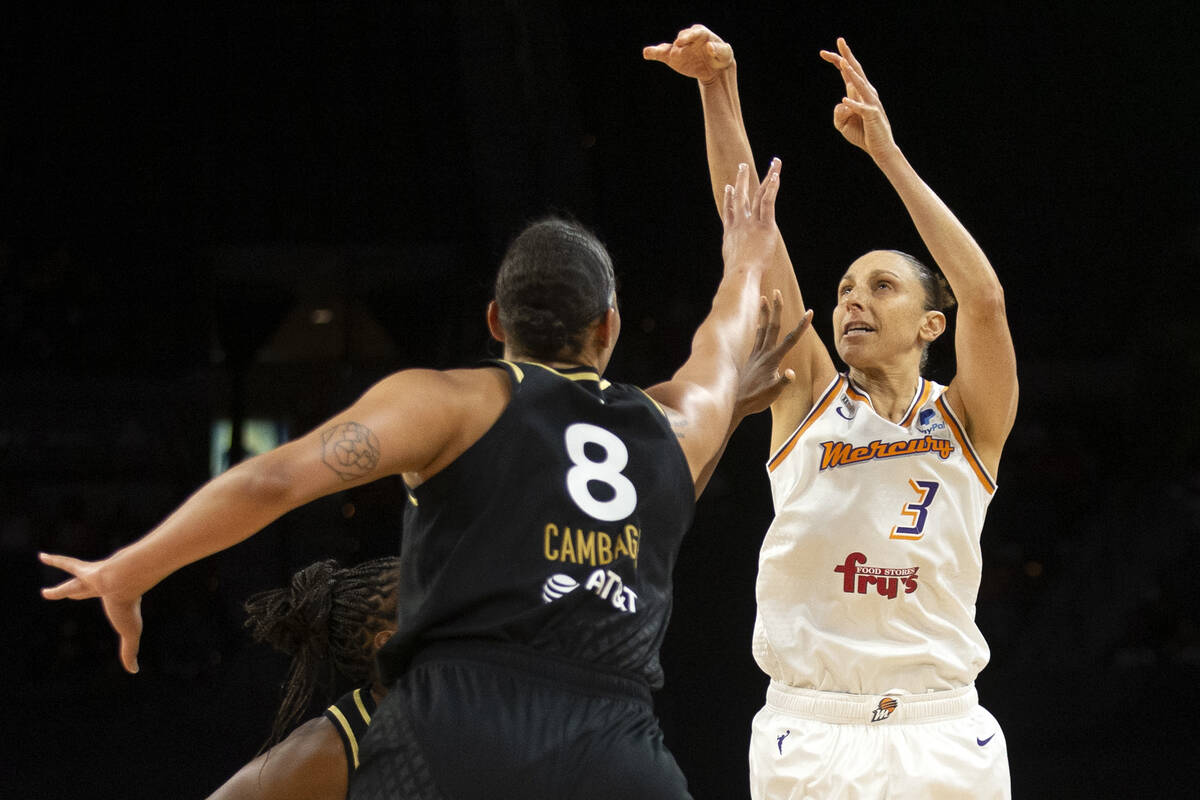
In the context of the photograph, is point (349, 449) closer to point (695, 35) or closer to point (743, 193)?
point (743, 193)

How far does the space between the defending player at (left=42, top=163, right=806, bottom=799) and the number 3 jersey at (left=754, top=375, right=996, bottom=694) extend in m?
1.10

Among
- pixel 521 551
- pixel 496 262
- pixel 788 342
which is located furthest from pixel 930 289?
pixel 496 262

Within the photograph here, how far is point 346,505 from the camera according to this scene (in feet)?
16.0

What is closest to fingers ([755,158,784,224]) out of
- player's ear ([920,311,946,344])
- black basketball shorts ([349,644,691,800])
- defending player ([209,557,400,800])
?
player's ear ([920,311,946,344])

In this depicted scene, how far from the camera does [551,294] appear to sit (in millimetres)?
1774

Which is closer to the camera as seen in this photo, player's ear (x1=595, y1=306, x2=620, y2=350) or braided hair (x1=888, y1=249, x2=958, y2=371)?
player's ear (x1=595, y1=306, x2=620, y2=350)

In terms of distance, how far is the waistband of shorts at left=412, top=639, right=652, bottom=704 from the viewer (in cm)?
165

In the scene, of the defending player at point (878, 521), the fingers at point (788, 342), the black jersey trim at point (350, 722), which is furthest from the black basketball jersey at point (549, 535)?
the defending player at point (878, 521)

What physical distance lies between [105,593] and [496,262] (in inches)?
144

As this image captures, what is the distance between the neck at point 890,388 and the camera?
299 cm

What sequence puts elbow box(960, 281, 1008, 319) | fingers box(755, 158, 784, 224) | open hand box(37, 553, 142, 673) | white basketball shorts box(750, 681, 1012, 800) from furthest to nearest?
1. elbow box(960, 281, 1008, 319)
2. white basketball shorts box(750, 681, 1012, 800)
3. fingers box(755, 158, 784, 224)
4. open hand box(37, 553, 142, 673)

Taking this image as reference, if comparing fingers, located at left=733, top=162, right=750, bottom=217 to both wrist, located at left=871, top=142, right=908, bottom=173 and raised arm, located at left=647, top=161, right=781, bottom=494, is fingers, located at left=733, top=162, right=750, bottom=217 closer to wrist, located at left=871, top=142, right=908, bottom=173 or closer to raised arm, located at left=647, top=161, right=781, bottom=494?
raised arm, located at left=647, top=161, right=781, bottom=494

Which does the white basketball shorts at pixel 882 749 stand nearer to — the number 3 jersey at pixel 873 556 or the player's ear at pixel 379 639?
the number 3 jersey at pixel 873 556

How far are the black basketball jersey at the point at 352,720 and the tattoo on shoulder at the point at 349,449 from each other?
0.57 m
